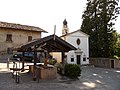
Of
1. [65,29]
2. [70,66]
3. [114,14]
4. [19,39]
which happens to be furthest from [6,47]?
[114,14]

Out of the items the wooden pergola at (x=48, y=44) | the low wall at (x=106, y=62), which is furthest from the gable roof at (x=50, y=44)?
the low wall at (x=106, y=62)

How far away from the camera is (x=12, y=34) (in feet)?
111

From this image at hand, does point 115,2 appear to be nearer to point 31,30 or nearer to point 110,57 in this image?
point 110,57

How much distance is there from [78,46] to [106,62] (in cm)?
675

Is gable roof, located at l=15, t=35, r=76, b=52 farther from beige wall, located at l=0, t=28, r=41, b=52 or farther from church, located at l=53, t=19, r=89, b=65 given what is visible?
beige wall, located at l=0, t=28, r=41, b=52

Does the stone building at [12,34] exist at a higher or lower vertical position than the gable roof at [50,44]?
higher

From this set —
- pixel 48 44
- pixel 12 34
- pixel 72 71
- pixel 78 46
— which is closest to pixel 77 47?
pixel 78 46

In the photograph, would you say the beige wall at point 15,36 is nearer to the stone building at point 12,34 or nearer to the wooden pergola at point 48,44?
the stone building at point 12,34

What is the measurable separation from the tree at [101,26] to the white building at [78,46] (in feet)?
9.04

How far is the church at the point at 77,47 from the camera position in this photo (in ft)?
112

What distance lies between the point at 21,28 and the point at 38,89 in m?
23.4

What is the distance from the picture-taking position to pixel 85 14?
40250 millimetres

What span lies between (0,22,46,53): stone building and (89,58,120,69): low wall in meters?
13.0

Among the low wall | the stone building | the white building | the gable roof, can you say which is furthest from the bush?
the low wall
